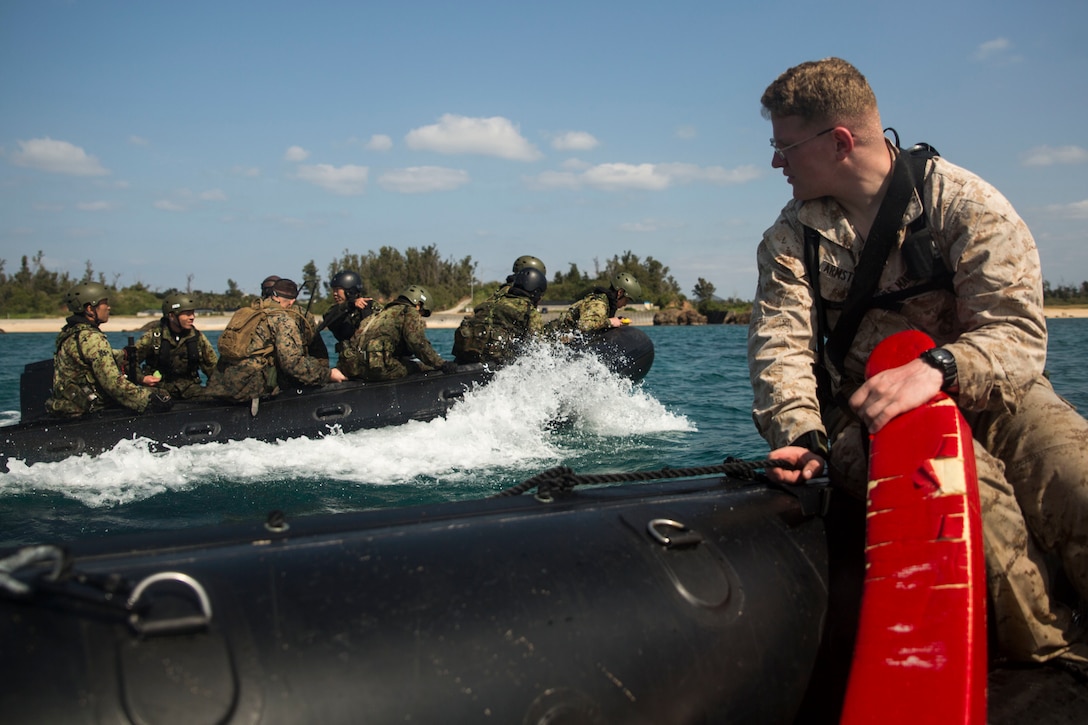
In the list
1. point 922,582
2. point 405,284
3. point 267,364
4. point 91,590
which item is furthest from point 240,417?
point 405,284

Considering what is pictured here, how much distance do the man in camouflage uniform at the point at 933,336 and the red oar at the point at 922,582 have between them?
14 centimetres

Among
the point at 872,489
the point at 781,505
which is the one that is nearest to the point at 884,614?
the point at 872,489

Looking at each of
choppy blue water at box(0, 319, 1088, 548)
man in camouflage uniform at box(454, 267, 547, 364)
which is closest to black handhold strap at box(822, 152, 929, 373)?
choppy blue water at box(0, 319, 1088, 548)

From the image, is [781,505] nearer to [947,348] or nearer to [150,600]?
[947,348]

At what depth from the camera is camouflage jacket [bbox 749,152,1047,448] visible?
8.32ft

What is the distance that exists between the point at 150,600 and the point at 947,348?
2.12 m

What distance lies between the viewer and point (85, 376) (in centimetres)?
886

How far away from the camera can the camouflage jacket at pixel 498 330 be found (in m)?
11.6

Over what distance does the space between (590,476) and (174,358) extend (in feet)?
29.4

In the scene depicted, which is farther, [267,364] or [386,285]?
[386,285]

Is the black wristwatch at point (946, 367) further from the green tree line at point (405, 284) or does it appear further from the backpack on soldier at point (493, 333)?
the green tree line at point (405, 284)

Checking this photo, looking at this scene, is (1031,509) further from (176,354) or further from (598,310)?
(598,310)

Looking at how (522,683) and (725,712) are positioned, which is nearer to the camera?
(522,683)

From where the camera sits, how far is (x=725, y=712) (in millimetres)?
2047
